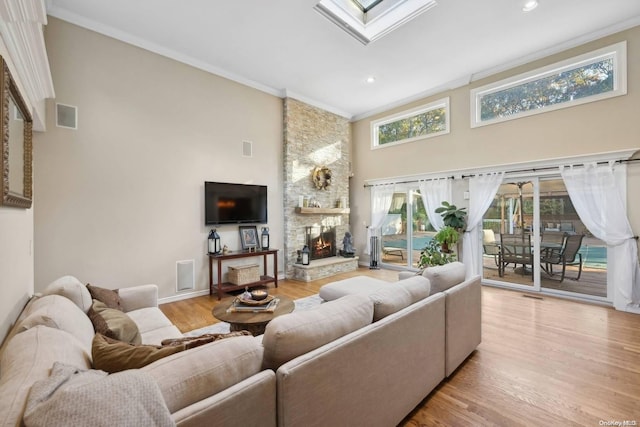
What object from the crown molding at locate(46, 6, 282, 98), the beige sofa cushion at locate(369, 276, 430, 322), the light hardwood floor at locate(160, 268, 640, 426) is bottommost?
the light hardwood floor at locate(160, 268, 640, 426)

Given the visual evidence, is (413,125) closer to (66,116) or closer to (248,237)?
(248,237)

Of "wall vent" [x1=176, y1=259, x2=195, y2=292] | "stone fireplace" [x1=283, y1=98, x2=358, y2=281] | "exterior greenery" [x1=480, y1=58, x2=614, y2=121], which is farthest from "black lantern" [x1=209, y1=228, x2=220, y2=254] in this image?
"exterior greenery" [x1=480, y1=58, x2=614, y2=121]

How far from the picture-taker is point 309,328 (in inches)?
54.1

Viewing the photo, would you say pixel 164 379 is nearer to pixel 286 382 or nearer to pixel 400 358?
pixel 286 382

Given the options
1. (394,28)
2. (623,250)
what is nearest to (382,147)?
(394,28)

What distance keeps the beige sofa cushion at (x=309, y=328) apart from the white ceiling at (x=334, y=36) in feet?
11.4

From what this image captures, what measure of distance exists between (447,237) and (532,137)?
2.11 meters

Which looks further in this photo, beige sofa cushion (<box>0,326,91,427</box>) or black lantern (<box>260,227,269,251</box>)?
black lantern (<box>260,227,269,251</box>)

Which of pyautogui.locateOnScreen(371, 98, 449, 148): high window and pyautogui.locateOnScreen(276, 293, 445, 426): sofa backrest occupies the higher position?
pyautogui.locateOnScreen(371, 98, 449, 148): high window

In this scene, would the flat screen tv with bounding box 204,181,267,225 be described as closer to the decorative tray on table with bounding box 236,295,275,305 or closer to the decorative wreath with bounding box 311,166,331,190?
the decorative wreath with bounding box 311,166,331,190

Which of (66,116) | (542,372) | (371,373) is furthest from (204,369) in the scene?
(66,116)

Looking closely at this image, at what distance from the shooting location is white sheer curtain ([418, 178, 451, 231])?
5.63m

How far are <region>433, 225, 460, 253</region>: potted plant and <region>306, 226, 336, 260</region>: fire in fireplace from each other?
237cm

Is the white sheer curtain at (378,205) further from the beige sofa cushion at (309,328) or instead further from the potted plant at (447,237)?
the beige sofa cushion at (309,328)
